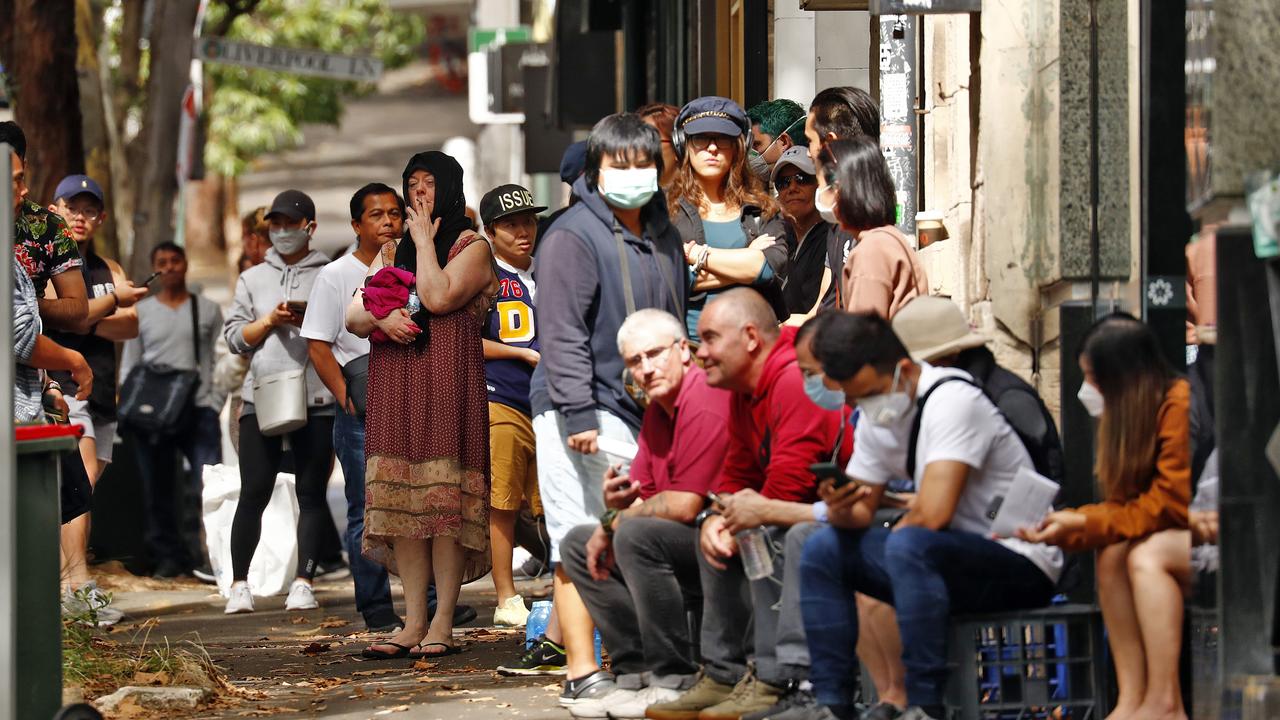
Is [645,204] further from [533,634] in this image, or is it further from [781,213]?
[533,634]

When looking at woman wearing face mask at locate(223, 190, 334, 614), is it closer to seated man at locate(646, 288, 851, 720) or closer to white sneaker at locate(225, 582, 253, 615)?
white sneaker at locate(225, 582, 253, 615)

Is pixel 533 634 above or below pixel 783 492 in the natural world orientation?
below

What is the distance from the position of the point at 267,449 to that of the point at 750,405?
4.89m

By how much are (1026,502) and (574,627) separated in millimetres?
2065

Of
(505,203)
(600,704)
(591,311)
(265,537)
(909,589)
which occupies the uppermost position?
Answer: (505,203)

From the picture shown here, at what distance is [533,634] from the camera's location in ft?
28.5

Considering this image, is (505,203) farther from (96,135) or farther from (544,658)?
(96,135)

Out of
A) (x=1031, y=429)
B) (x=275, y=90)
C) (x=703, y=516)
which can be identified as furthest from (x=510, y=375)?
(x=275, y=90)

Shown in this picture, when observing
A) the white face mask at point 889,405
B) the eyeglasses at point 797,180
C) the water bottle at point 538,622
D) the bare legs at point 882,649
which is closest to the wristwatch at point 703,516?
the bare legs at point 882,649

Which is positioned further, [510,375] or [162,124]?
[162,124]

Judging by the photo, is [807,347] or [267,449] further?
[267,449]

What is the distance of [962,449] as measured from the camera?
6.17 m

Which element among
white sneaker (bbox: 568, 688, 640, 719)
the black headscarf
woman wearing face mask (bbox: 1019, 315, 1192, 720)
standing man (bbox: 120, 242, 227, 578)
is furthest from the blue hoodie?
standing man (bbox: 120, 242, 227, 578)

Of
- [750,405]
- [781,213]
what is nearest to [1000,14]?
[781,213]
